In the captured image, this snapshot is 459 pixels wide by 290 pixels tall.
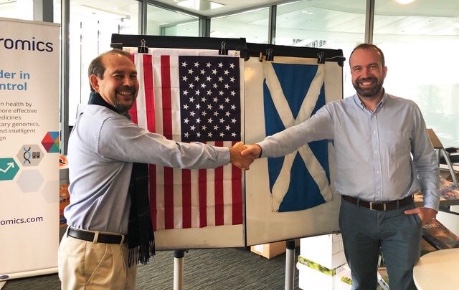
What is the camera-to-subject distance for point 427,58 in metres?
4.48

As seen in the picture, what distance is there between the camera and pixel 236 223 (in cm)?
210

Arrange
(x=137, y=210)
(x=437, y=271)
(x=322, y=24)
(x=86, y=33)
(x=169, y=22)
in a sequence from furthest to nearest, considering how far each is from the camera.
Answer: (x=169, y=22) < (x=322, y=24) < (x=86, y=33) < (x=137, y=210) < (x=437, y=271)

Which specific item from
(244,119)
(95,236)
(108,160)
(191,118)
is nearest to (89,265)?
(95,236)

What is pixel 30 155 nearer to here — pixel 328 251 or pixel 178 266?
pixel 178 266

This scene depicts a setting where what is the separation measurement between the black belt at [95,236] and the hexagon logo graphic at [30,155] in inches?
67.2

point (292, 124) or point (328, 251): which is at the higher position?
point (292, 124)

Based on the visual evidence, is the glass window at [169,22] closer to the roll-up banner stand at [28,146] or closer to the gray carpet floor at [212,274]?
the roll-up banner stand at [28,146]

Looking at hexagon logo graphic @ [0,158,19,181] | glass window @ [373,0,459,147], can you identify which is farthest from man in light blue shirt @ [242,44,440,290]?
glass window @ [373,0,459,147]

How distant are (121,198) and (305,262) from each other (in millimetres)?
2196

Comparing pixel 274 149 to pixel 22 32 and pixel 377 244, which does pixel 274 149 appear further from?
pixel 22 32

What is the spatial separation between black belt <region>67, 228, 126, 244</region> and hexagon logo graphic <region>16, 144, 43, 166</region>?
1.71 metres

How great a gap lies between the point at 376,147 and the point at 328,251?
4.83 ft

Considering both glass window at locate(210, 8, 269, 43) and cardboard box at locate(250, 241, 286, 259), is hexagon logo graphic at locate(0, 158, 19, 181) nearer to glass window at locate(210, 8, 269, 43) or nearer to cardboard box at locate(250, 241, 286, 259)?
cardboard box at locate(250, 241, 286, 259)

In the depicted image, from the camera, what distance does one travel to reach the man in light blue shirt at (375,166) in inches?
76.6
